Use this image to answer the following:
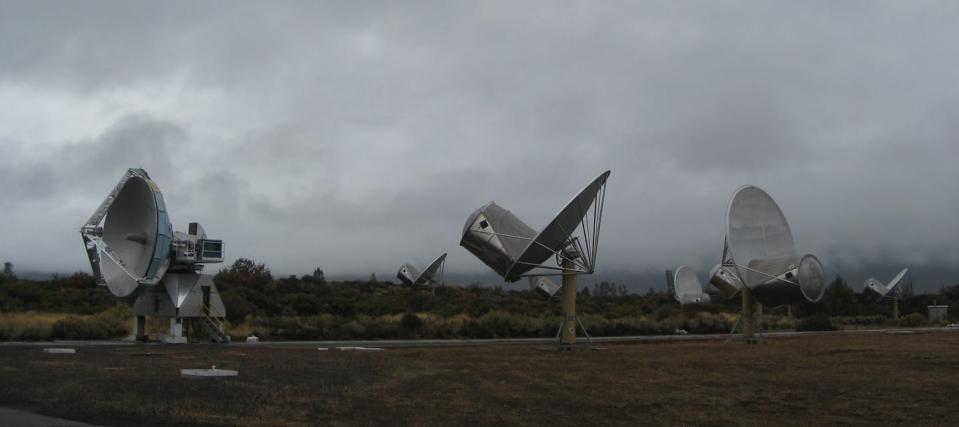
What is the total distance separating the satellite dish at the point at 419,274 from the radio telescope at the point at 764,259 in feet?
177

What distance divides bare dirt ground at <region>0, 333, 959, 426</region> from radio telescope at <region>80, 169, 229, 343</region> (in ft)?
35.6

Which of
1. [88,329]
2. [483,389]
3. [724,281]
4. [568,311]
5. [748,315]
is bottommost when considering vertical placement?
[483,389]

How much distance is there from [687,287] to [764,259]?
5357cm

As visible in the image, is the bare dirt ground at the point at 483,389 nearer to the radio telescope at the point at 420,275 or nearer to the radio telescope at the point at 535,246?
the radio telescope at the point at 535,246

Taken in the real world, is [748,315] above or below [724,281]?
below

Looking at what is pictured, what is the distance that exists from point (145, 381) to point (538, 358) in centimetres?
1525

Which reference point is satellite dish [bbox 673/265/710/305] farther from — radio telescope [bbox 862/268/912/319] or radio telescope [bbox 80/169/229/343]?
radio telescope [bbox 80/169/229/343]

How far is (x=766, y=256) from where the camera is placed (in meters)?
45.4

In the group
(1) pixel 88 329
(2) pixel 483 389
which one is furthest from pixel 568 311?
(1) pixel 88 329

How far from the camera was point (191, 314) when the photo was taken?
4188 centimetres

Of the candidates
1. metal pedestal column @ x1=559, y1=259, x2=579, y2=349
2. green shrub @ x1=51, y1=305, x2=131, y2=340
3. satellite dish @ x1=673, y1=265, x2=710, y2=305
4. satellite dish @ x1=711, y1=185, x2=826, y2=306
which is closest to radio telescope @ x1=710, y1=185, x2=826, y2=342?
satellite dish @ x1=711, y1=185, x2=826, y2=306

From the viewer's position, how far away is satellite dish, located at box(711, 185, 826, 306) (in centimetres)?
4203

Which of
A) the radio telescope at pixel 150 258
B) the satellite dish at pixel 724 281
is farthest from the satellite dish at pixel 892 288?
the radio telescope at pixel 150 258

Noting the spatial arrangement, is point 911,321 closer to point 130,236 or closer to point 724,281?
point 724,281
